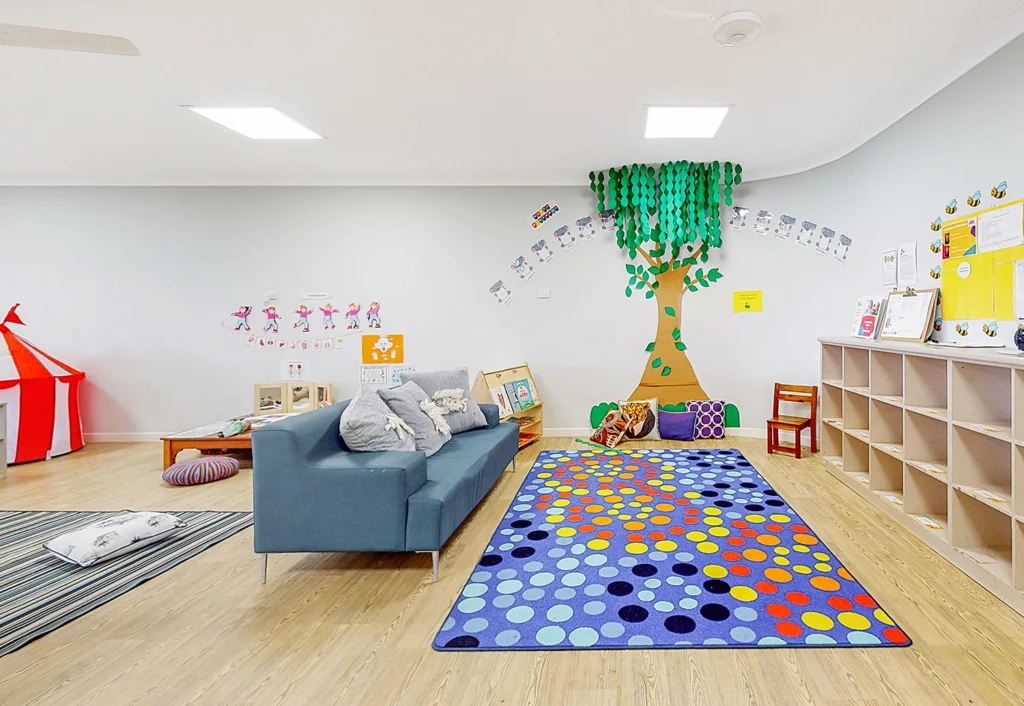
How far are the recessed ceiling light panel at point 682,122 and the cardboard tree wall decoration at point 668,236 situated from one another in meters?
0.72

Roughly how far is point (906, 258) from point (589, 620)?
3.24 metres

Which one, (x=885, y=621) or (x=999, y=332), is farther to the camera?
(x=999, y=332)

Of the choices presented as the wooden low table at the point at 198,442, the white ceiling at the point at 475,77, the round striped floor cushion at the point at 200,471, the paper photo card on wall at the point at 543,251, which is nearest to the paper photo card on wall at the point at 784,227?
the white ceiling at the point at 475,77

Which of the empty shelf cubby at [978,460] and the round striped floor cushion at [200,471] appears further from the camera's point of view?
the round striped floor cushion at [200,471]

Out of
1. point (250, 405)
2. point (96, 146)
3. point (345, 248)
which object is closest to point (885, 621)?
point (345, 248)

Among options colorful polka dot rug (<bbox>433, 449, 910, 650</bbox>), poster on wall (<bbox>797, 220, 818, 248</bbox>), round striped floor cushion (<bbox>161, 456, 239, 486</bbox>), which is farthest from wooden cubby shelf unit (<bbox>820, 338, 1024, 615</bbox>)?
round striped floor cushion (<bbox>161, 456, 239, 486</bbox>)

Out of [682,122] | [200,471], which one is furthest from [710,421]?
[200,471]

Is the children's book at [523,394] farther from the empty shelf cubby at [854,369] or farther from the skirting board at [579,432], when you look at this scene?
the empty shelf cubby at [854,369]

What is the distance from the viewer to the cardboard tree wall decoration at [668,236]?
15.3 feet

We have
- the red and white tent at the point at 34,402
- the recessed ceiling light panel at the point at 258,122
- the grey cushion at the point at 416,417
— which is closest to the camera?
the grey cushion at the point at 416,417

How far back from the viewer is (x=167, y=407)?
17.0 ft

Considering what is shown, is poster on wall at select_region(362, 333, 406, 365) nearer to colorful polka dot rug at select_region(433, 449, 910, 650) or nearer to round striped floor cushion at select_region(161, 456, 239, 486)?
round striped floor cushion at select_region(161, 456, 239, 486)

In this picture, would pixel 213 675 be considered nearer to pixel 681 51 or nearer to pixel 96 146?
pixel 681 51

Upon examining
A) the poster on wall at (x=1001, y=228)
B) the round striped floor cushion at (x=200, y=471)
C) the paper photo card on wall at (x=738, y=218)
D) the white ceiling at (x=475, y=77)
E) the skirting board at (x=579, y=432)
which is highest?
the white ceiling at (x=475, y=77)
